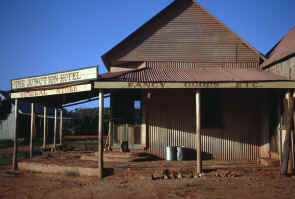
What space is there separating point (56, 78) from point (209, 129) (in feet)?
22.5

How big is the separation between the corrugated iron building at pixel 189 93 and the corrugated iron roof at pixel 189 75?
40mm

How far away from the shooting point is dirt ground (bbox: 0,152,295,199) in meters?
7.11

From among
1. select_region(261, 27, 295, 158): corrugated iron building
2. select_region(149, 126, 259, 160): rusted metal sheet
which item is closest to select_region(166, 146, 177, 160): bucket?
select_region(149, 126, 259, 160): rusted metal sheet

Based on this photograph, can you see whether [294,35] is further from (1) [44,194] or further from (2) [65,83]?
(1) [44,194]

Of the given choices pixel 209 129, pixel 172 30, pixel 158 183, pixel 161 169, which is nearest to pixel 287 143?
pixel 209 129

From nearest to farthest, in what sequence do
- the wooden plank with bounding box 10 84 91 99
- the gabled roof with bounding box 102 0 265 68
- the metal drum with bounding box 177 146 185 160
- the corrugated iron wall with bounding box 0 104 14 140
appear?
the wooden plank with bounding box 10 84 91 99
the metal drum with bounding box 177 146 185 160
the gabled roof with bounding box 102 0 265 68
the corrugated iron wall with bounding box 0 104 14 140

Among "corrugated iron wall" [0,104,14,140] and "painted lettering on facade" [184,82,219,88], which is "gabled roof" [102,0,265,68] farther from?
"corrugated iron wall" [0,104,14,140]

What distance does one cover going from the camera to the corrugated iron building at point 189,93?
1194 centimetres

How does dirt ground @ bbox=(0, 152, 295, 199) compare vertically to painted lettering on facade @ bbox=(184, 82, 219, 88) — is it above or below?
below

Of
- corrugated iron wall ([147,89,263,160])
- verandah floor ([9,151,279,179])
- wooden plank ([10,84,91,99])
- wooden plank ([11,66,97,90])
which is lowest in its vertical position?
verandah floor ([9,151,279,179])

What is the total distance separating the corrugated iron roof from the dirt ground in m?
3.14

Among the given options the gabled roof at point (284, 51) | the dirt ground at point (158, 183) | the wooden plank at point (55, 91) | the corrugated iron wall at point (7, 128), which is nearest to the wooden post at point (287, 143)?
the dirt ground at point (158, 183)

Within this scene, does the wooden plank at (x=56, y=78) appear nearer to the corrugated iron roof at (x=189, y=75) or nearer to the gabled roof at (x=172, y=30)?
the corrugated iron roof at (x=189, y=75)

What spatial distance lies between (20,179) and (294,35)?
13561 mm
